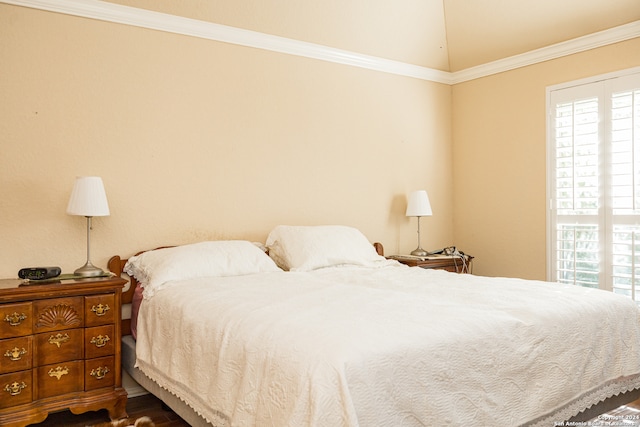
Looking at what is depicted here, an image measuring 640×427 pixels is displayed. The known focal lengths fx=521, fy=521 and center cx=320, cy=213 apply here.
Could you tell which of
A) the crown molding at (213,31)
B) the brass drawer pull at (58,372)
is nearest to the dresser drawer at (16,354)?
the brass drawer pull at (58,372)

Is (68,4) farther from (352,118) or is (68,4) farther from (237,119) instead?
(352,118)

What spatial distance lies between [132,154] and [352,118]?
6.19 feet

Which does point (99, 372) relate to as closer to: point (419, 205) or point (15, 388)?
point (15, 388)

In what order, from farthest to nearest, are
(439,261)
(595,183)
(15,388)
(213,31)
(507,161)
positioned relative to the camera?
(507,161)
(439,261)
(595,183)
(213,31)
(15,388)

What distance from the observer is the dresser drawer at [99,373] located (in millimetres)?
2738

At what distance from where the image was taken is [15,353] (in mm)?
2527

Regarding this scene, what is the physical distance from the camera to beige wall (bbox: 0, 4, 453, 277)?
303 centimetres

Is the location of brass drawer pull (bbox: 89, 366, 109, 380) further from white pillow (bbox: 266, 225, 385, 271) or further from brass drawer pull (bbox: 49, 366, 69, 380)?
white pillow (bbox: 266, 225, 385, 271)

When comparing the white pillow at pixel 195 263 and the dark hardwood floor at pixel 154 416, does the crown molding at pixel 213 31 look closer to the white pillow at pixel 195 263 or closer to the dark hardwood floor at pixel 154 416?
the white pillow at pixel 195 263

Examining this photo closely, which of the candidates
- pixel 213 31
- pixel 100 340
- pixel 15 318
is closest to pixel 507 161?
pixel 213 31

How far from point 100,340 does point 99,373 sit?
173 millimetres

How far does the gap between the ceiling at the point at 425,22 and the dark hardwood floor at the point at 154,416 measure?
8.15 feet

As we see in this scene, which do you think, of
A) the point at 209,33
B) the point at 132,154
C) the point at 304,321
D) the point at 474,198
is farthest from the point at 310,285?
the point at 474,198

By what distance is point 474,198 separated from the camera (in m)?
4.92
